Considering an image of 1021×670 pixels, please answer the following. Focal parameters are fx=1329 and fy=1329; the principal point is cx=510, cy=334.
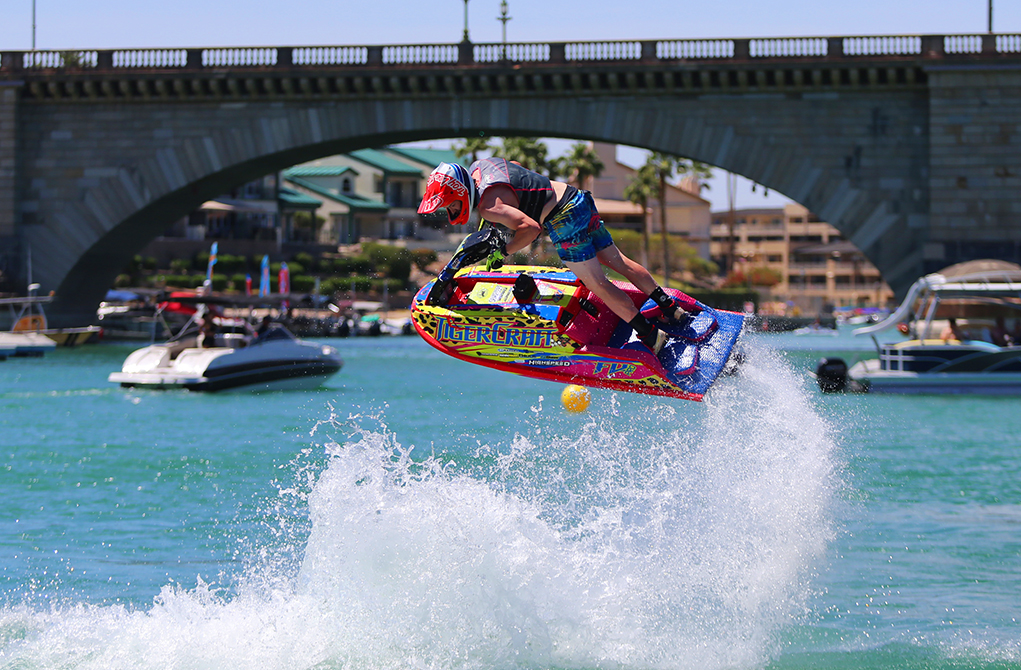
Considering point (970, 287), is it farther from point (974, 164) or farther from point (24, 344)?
point (24, 344)

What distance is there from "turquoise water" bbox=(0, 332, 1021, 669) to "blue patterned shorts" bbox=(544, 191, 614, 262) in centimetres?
198

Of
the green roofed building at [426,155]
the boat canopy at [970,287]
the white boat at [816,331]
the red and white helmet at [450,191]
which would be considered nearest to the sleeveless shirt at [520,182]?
the red and white helmet at [450,191]

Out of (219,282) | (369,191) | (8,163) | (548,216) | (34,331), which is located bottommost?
(34,331)

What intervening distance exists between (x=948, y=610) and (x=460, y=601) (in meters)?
5.22

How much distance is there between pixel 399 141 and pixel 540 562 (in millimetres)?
44346

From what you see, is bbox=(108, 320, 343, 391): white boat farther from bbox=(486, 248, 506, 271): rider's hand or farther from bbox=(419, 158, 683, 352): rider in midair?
bbox=(419, 158, 683, 352): rider in midair

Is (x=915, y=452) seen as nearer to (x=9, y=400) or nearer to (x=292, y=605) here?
(x=292, y=605)

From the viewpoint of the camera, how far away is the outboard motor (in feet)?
111

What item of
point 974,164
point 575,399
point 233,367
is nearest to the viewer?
point 575,399

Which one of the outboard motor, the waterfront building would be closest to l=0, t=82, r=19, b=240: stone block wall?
the outboard motor

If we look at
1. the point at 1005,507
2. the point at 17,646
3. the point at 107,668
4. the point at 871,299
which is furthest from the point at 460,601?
the point at 871,299

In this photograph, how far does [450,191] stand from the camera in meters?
10.4

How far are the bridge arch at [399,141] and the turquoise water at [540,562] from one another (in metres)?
29.3

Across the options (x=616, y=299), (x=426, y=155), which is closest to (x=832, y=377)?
(x=616, y=299)
